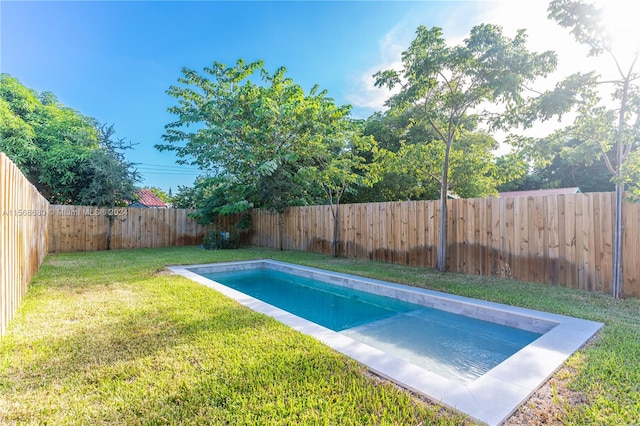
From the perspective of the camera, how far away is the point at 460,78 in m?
6.53

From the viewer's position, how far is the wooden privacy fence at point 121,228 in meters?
11.5

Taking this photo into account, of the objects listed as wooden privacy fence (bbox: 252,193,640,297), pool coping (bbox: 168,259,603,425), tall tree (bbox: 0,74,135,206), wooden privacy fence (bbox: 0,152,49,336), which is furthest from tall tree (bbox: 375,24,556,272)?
tall tree (bbox: 0,74,135,206)

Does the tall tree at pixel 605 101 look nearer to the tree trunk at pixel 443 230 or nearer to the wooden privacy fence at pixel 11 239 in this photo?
the tree trunk at pixel 443 230

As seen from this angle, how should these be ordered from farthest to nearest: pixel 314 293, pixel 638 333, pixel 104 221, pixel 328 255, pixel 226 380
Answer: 1. pixel 104 221
2. pixel 328 255
3. pixel 314 293
4. pixel 638 333
5. pixel 226 380

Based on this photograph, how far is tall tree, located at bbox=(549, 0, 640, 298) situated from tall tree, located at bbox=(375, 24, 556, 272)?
2.10 feet

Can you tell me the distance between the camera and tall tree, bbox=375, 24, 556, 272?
18.5 feet

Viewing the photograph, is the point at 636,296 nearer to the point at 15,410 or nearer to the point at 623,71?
the point at 623,71

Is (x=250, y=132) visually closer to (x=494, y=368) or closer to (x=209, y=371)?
(x=209, y=371)

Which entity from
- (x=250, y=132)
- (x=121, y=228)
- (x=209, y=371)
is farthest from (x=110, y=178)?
(x=209, y=371)

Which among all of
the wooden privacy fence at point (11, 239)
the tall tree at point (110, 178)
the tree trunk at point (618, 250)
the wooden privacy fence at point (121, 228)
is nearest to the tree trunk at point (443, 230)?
the tree trunk at point (618, 250)

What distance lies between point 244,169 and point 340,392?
11.8m

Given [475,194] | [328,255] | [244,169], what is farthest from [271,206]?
[475,194]

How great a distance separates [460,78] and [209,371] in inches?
271

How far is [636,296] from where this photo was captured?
4.71 metres
